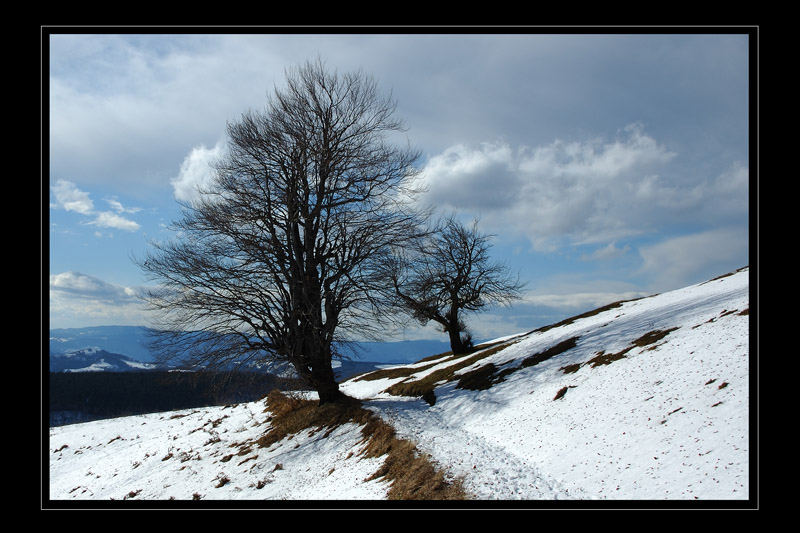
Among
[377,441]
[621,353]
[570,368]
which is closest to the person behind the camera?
[377,441]

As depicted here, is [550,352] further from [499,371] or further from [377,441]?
[377,441]

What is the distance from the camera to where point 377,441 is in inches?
522

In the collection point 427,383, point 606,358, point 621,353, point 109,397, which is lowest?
point 109,397

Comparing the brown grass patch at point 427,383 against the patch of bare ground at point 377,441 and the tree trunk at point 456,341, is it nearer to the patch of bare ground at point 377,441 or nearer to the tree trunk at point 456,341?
the patch of bare ground at point 377,441

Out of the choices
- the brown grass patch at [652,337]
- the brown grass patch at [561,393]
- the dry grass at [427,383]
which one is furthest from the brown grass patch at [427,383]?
the brown grass patch at [652,337]

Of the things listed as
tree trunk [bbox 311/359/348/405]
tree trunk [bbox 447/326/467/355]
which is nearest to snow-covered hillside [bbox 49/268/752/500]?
tree trunk [bbox 311/359/348/405]

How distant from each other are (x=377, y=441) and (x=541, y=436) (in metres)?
5.56

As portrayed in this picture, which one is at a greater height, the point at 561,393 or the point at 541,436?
the point at 561,393

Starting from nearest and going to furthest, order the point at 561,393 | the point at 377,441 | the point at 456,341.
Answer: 1. the point at 377,441
2. the point at 561,393
3. the point at 456,341

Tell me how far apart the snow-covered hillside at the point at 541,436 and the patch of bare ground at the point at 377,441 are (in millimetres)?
398

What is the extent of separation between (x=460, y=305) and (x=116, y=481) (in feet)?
89.3

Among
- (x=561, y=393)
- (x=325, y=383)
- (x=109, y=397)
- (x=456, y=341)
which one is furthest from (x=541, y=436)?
(x=109, y=397)
